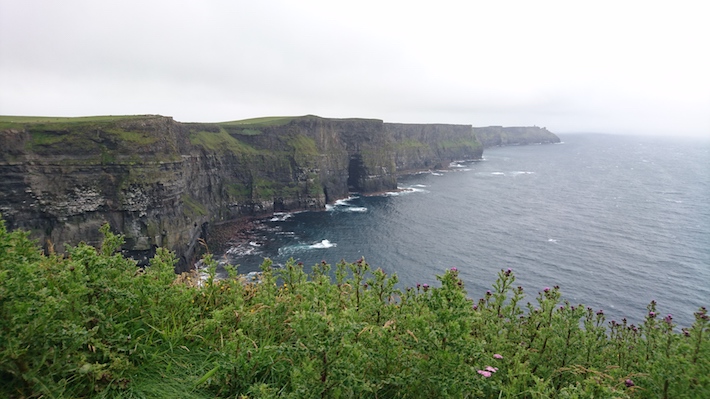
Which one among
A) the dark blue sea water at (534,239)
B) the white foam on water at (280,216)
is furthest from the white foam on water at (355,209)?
the white foam on water at (280,216)

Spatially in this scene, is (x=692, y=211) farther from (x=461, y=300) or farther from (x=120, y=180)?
(x=120, y=180)

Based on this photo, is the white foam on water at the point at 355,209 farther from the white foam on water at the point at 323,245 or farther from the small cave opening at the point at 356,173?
the white foam on water at the point at 323,245

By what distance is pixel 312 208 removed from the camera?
321 ft

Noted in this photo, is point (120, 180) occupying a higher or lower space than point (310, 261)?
higher

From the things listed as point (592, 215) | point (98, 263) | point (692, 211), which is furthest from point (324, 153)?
point (98, 263)

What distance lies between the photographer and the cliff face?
52.6 metres

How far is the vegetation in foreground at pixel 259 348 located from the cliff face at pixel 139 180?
196ft

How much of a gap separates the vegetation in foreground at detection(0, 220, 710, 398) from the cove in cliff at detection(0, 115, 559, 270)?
45.0 metres

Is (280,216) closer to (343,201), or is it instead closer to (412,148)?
(343,201)

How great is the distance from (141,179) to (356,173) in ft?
249

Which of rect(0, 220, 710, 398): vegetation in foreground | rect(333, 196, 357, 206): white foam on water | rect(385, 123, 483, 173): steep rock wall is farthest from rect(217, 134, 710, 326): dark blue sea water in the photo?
rect(385, 123, 483, 173): steep rock wall

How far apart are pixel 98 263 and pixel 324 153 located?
354ft

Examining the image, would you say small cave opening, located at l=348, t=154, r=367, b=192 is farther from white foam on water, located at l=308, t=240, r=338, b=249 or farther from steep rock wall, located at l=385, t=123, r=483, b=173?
white foam on water, located at l=308, t=240, r=338, b=249

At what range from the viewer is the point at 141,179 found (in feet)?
193
